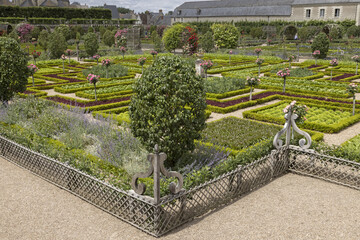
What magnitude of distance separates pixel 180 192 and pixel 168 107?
211 centimetres

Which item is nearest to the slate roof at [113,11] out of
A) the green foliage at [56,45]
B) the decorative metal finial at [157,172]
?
the green foliage at [56,45]

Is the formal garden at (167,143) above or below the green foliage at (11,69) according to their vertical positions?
below

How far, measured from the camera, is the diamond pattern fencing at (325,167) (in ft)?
28.2

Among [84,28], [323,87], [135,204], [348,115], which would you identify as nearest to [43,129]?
[135,204]

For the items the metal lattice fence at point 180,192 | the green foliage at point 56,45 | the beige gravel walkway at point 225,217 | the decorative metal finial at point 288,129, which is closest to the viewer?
the beige gravel walkway at point 225,217

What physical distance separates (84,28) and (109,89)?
53682 millimetres

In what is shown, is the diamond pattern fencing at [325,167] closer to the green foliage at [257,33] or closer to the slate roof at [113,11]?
the green foliage at [257,33]

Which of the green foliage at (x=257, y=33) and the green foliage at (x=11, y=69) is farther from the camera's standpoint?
the green foliage at (x=257, y=33)

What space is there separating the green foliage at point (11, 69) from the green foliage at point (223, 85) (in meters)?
9.23

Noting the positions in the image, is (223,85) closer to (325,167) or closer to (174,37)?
(325,167)

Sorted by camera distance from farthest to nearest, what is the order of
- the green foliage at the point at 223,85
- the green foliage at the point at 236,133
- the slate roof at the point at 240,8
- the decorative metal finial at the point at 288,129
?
1. the slate roof at the point at 240,8
2. the green foliage at the point at 223,85
3. the green foliage at the point at 236,133
4. the decorative metal finial at the point at 288,129

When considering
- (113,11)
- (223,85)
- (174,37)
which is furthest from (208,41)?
A: (113,11)

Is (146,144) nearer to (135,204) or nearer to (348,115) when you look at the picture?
(135,204)

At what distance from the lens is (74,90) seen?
20000mm
